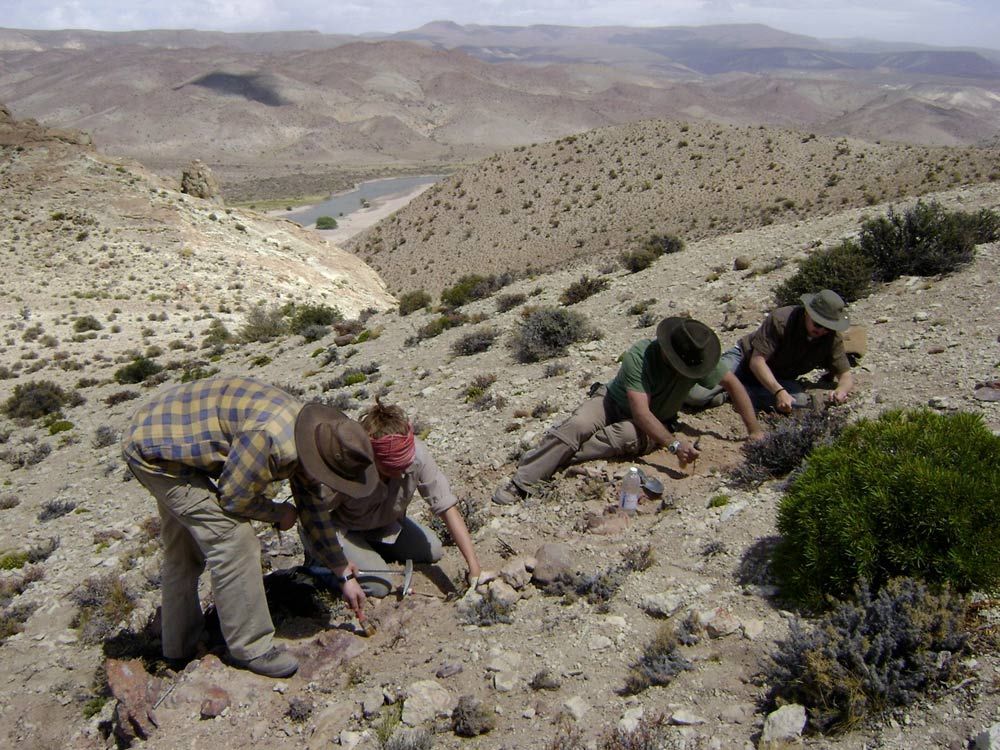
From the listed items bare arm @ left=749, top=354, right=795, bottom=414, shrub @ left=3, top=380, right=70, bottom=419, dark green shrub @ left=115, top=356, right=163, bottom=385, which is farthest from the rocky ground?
dark green shrub @ left=115, top=356, right=163, bottom=385

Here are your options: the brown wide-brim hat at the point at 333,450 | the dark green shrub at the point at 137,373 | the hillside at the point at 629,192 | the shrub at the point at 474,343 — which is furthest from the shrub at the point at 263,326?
the brown wide-brim hat at the point at 333,450

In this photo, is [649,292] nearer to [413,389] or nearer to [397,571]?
[413,389]

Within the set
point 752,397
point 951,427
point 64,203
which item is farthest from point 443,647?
point 64,203

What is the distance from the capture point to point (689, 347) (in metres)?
5.70

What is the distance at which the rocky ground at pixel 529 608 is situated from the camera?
12.3 feet

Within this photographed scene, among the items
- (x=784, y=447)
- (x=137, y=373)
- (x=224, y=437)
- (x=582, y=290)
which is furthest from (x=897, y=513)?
(x=137, y=373)

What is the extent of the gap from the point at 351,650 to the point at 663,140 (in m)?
42.4

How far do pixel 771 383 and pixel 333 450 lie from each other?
4.18m

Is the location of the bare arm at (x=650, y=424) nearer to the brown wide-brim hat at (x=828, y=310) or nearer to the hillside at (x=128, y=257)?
the brown wide-brim hat at (x=828, y=310)

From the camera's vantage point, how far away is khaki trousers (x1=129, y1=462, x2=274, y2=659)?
4.13 m

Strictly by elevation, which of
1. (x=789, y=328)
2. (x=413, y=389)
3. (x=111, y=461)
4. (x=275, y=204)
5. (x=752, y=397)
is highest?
(x=789, y=328)

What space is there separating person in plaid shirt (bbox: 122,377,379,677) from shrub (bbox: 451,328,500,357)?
298 inches

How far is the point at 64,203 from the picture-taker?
29844 millimetres

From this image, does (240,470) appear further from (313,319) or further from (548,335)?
(313,319)
